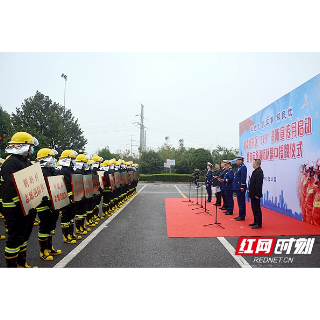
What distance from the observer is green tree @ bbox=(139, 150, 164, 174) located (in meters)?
40.2

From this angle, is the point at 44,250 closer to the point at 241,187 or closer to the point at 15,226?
the point at 15,226

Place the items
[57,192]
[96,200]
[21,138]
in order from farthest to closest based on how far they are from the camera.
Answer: [96,200] → [57,192] → [21,138]

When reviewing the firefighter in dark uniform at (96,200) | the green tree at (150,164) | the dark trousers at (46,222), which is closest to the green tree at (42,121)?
the green tree at (150,164)

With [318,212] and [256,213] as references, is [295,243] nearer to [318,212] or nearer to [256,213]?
[256,213]

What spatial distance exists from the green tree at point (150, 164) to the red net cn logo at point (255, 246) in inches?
1354

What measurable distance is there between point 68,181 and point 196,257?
10.7 ft

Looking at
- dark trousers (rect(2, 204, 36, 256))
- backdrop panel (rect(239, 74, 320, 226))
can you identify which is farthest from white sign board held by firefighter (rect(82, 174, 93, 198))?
backdrop panel (rect(239, 74, 320, 226))

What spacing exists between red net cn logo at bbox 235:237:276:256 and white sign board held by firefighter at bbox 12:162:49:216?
12.4ft

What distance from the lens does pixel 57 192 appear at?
4.72 m

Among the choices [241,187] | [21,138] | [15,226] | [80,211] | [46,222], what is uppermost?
[21,138]

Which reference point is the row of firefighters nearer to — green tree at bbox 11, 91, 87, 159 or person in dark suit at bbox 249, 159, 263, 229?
person in dark suit at bbox 249, 159, 263, 229

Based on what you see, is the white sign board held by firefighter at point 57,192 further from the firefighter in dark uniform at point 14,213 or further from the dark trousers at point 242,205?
the dark trousers at point 242,205

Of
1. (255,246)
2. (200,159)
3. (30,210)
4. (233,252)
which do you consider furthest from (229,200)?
(200,159)

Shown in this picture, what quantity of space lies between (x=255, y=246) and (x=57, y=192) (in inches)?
169
